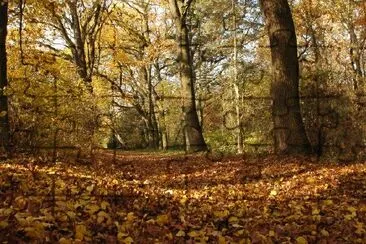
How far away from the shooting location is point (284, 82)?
10516mm

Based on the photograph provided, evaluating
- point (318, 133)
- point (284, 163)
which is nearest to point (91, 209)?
point (284, 163)

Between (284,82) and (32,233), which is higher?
(284,82)

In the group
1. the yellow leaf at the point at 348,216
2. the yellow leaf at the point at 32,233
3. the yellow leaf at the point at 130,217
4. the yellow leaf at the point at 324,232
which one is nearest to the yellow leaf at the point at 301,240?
the yellow leaf at the point at 324,232

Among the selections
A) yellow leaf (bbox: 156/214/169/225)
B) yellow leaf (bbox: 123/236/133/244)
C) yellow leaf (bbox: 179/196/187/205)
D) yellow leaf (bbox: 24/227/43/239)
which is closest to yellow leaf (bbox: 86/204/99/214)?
yellow leaf (bbox: 156/214/169/225)

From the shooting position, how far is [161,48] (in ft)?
116

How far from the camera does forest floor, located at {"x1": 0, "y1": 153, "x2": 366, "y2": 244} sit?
13.8 feet

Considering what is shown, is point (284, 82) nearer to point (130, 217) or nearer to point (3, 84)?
point (3, 84)

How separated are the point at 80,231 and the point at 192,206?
2.50 m

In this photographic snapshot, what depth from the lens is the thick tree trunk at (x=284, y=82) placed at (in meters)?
10.3

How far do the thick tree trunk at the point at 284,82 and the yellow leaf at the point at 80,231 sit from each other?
23.0 feet

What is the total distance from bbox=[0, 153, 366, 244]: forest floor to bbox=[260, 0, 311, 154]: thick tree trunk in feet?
3.92

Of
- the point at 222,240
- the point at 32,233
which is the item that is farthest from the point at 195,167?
the point at 32,233

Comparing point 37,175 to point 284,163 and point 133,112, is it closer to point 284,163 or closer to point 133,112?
point 284,163

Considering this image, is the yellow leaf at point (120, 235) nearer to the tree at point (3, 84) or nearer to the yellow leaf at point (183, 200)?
the yellow leaf at point (183, 200)
